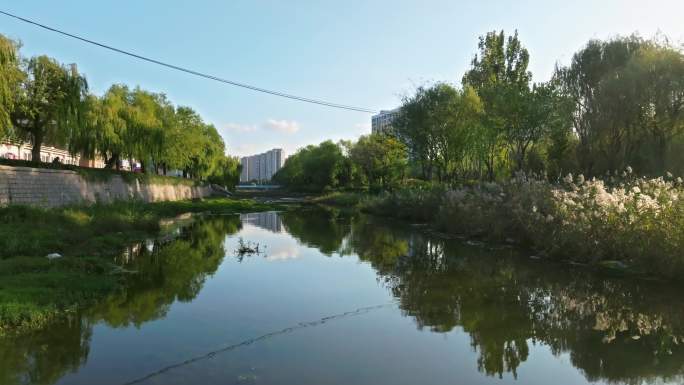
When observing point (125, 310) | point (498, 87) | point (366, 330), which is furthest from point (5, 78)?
point (498, 87)

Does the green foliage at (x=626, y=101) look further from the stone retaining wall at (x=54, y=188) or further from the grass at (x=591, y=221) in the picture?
the stone retaining wall at (x=54, y=188)

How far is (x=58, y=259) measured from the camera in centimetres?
1212

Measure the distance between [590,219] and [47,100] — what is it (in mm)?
27122

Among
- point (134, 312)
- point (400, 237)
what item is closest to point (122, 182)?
point (400, 237)

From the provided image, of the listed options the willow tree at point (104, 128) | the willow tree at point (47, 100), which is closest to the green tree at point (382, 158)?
the willow tree at point (104, 128)

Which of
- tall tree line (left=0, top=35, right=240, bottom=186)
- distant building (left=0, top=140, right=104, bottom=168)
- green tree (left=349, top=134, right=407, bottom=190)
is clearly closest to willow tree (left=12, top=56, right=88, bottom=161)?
tall tree line (left=0, top=35, right=240, bottom=186)

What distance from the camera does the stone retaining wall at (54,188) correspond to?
2108cm

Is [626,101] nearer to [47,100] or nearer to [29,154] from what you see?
[47,100]

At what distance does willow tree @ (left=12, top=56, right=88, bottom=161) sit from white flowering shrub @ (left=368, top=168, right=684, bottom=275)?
861 inches

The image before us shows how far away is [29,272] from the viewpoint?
1070 centimetres

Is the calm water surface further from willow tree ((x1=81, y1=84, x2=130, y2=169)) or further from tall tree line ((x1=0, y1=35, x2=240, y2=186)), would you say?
willow tree ((x1=81, y1=84, x2=130, y2=169))

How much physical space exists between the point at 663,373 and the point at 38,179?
26.0 m

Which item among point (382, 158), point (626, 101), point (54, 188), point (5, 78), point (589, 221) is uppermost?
point (626, 101)

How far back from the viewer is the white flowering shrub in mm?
11047
